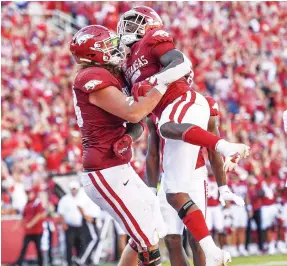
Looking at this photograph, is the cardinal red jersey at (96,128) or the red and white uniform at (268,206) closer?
the cardinal red jersey at (96,128)

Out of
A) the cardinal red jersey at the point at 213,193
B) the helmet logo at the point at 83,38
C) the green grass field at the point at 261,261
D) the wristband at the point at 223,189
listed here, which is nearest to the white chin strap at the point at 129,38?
the helmet logo at the point at 83,38

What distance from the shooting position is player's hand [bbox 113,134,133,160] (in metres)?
6.58

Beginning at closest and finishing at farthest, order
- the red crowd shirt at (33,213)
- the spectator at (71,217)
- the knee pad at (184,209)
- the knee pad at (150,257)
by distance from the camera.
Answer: the knee pad at (150,257), the knee pad at (184,209), the red crowd shirt at (33,213), the spectator at (71,217)

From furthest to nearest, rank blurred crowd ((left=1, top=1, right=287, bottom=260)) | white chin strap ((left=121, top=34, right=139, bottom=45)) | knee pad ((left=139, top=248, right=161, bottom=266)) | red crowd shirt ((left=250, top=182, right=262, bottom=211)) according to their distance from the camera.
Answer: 1. red crowd shirt ((left=250, top=182, right=262, bottom=211))
2. blurred crowd ((left=1, top=1, right=287, bottom=260))
3. white chin strap ((left=121, top=34, right=139, bottom=45))
4. knee pad ((left=139, top=248, right=161, bottom=266))

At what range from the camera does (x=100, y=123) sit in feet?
21.7

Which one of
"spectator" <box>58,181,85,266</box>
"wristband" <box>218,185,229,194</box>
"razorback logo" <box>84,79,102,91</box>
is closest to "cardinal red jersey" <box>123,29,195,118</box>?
"razorback logo" <box>84,79,102,91</box>

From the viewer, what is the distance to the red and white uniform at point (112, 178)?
655 centimetres

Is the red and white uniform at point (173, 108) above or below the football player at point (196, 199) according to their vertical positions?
above

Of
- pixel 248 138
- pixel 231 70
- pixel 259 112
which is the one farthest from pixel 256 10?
pixel 248 138

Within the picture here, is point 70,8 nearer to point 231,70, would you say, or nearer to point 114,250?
point 231,70

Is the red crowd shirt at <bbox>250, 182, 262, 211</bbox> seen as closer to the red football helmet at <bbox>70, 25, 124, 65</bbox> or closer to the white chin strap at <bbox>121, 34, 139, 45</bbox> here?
the white chin strap at <bbox>121, 34, 139, 45</bbox>

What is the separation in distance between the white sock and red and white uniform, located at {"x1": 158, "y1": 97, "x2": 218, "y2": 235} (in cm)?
47

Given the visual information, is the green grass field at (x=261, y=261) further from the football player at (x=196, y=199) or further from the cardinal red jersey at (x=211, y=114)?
the cardinal red jersey at (x=211, y=114)

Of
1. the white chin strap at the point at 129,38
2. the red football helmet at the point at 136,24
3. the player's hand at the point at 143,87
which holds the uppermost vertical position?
the red football helmet at the point at 136,24
